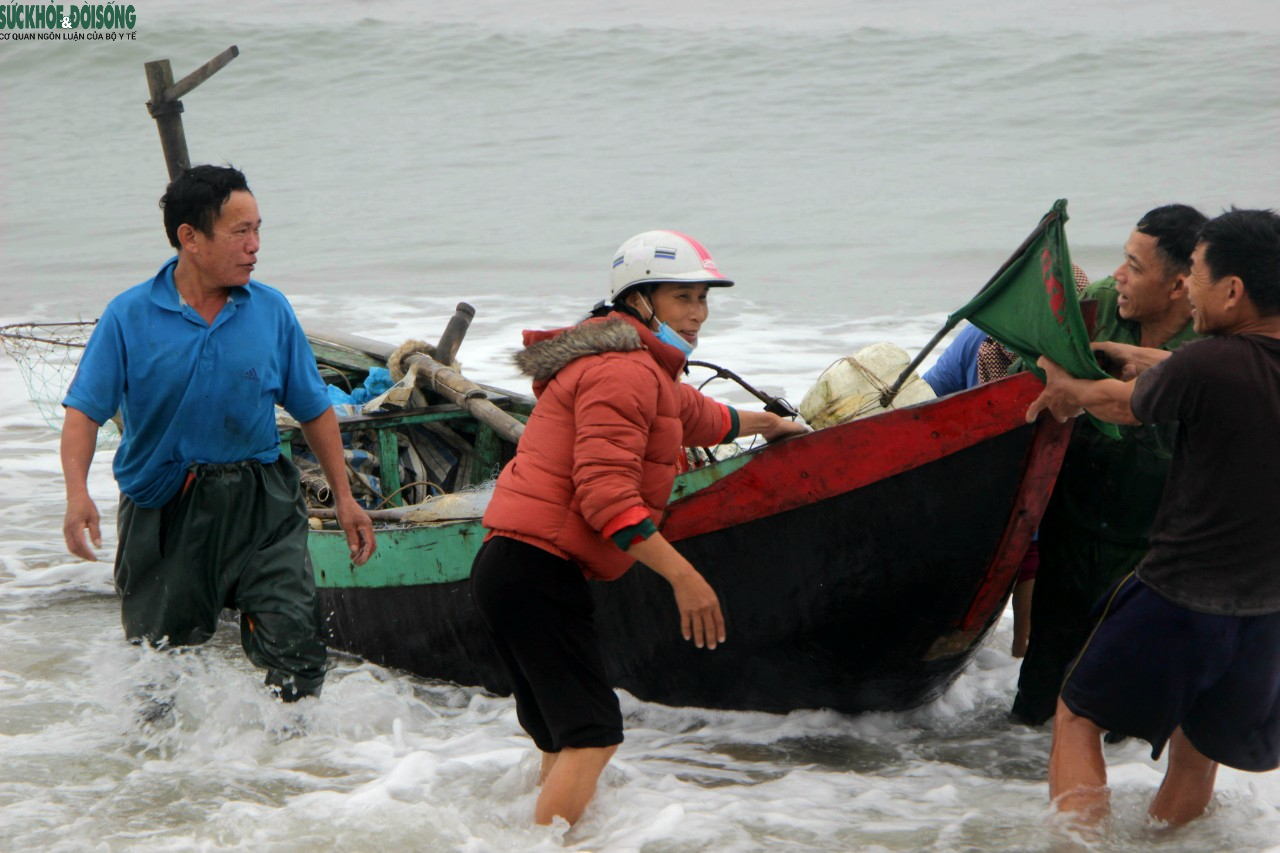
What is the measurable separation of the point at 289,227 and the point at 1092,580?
19.9 meters

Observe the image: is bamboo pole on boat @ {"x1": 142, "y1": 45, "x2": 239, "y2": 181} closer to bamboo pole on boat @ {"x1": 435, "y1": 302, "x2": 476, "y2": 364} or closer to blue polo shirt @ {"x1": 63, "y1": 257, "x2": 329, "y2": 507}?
bamboo pole on boat @ {"x1": 435, "y1": 302, "x2": 476, "y2": 364}

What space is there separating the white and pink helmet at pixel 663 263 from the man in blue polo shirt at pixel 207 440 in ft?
3.55

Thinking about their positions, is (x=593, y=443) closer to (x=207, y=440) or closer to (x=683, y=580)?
(x=683, y=580)

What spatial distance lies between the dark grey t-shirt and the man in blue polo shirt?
2.41m

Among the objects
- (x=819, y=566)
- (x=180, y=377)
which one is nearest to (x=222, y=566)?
(x=180, y=377)

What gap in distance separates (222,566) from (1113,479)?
2.71m

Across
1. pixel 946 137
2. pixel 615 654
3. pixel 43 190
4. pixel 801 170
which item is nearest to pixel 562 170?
pixel 801 170

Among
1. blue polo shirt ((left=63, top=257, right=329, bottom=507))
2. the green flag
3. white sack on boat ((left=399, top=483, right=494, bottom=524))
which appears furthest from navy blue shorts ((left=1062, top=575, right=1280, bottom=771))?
white sack on boat ((left=399, top=483, right=494, bottom=524))

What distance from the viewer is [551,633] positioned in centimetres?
327

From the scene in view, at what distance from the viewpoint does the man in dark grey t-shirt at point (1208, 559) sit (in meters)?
2.91

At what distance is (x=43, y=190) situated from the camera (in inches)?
1008

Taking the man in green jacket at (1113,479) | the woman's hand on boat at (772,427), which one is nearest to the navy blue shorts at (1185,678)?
the man in green jacket at (1113,479)

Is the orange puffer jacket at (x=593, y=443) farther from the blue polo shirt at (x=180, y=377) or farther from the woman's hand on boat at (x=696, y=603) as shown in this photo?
the blue polo shirt at (x=180, y=377)

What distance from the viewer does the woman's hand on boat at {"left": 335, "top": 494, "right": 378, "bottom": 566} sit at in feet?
13.8
